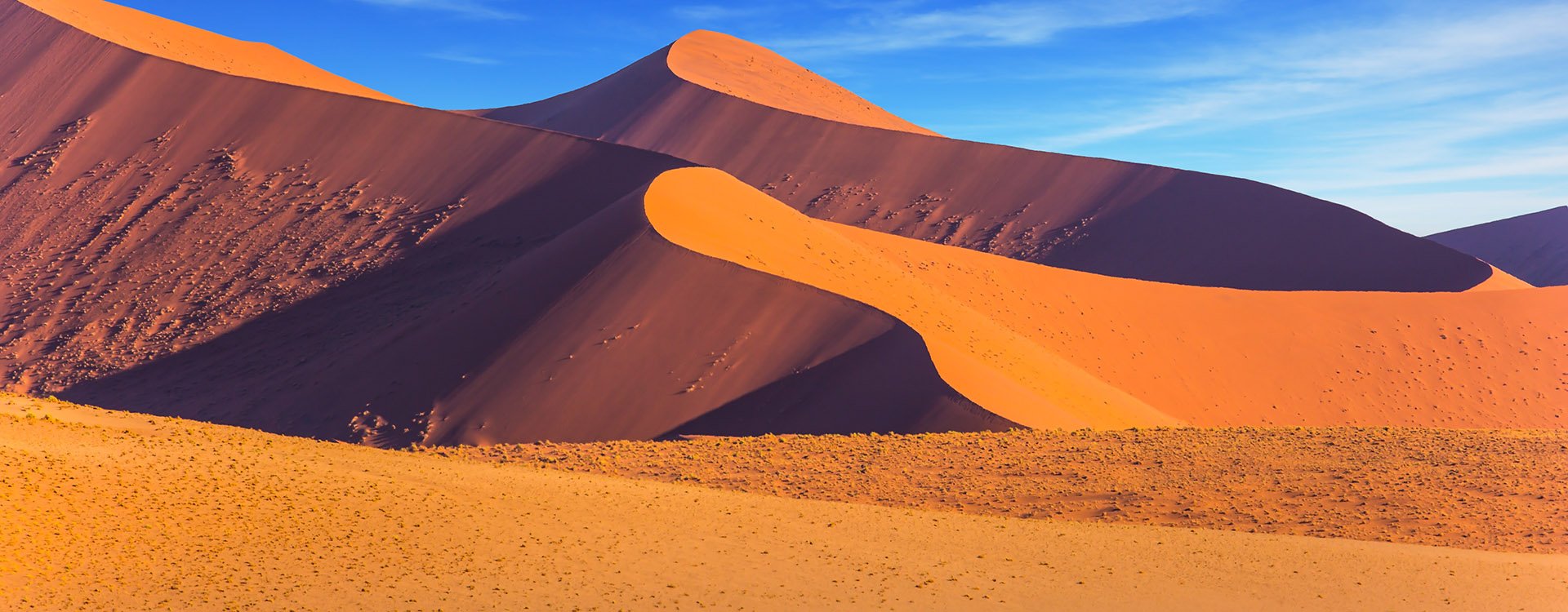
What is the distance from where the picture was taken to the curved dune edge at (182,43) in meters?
51.8

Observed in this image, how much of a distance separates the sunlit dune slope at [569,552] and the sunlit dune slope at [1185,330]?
39.9 feet

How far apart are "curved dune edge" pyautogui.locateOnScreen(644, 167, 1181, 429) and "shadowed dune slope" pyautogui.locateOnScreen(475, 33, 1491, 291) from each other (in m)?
29.4

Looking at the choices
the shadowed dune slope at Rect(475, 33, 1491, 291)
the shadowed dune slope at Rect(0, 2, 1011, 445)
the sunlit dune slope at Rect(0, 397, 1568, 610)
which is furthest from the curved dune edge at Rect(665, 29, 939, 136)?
the sunlit dune slope at Rect(0, 397, 1568, 610)

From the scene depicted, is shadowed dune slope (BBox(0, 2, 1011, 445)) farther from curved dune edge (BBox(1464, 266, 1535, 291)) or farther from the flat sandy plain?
curved dune edge (BBox(1464, 266, 1535, 291))

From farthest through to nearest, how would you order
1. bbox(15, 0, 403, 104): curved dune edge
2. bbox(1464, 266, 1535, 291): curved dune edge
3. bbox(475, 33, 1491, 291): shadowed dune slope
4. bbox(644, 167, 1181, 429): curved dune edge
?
1. bbox(475, 33, 1491, 291): shadowed dune slope
2. bbox(15, 0, 403, 104): curved dune edge
3. bbox(1464, 266, 1535, 291): curved dune edge
4. bbox(644, 167, 1181, 429): curved dune edge

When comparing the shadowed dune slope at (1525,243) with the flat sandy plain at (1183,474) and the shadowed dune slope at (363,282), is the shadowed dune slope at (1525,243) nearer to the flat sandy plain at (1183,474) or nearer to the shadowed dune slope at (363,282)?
the shadowed dune slope at (363,282)

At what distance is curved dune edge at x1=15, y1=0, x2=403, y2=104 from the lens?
2040 inches

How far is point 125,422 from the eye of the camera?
2036cm

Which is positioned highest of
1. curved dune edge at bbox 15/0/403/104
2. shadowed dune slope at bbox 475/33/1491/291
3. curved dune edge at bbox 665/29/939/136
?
curved dune edge at bbox 665/29/939/136

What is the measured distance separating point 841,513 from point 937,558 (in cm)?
258

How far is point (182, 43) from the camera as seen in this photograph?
56.2 m

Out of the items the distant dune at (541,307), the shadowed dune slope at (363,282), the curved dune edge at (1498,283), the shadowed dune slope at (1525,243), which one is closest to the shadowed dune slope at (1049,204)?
the curved dune edge at (1498,283)

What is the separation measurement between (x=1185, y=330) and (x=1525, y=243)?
82.2 meters

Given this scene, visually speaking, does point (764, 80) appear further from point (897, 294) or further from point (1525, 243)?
point (1525, 243)
